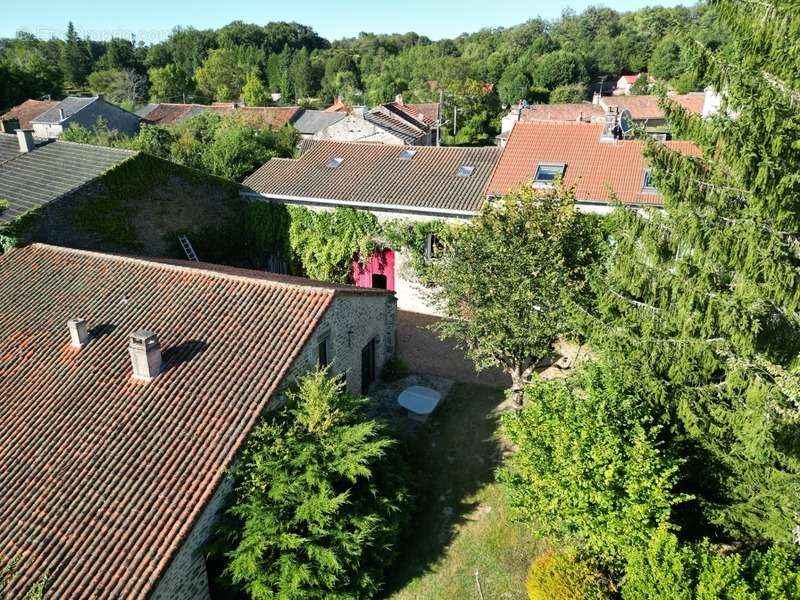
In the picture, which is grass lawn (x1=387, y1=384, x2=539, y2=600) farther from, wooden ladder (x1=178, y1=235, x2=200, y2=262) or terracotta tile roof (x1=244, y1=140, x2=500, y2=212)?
wooden ladder (x1=178, y1=235, x2=200, y2=262)

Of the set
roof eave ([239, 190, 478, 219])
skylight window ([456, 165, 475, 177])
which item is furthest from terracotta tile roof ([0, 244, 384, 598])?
skylight window ([456, 165, 475, 177])

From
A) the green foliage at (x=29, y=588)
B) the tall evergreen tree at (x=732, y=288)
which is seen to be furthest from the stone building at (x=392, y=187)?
the green foliage at (x=29, y=588)

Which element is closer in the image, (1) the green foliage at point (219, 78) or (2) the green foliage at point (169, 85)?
(2) the green foliage at point (169, 85)

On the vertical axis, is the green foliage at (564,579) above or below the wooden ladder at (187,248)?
below

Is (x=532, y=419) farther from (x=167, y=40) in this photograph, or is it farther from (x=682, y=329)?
(x=167, y=40)

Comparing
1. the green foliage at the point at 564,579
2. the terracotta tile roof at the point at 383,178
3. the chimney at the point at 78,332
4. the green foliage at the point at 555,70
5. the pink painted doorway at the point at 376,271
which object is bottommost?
the green foliage at the point at 564,579

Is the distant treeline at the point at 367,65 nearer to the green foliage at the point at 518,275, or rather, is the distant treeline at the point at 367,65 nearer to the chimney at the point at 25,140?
the chimney at the point at 25,140
